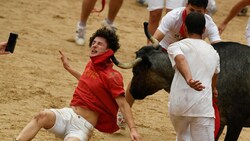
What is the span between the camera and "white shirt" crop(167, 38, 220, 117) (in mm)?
6227

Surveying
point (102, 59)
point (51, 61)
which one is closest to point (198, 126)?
point (102, 59)

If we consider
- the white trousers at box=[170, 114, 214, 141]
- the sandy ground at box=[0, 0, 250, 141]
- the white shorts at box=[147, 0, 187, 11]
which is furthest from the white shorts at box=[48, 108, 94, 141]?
the white shorts at box=[147, 0, 187, 11]

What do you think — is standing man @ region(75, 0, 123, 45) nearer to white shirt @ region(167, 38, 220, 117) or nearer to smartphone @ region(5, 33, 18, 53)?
smartphone @ region(5, 33, 18, 53)

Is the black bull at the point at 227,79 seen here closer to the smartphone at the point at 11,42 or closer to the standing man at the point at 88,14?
the smartphone at the point at 11,42

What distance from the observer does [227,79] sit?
24.6 ft

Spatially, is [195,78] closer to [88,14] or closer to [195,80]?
[195,80]

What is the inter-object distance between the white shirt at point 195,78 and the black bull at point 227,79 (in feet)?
3.87

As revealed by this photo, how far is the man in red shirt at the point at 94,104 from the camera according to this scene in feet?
21.4

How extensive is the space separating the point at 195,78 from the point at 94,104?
988 millimetres

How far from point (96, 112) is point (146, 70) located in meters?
1.15

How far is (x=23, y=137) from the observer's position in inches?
250

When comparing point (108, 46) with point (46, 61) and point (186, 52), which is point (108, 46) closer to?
point (186, 52)

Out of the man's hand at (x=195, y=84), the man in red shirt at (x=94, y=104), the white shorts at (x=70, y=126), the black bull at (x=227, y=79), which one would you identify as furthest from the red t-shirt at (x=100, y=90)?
the black bull at (x=227, y=79)

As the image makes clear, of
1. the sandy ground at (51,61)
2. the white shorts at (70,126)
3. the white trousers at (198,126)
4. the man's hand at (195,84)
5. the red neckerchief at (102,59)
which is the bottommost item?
the sandy ground at (51,61)
